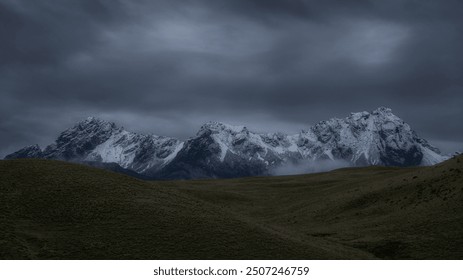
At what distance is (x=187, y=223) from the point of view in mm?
48406

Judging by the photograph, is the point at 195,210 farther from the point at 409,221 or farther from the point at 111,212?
the point at 409,221

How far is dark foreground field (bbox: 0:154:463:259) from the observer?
42688 millimetres

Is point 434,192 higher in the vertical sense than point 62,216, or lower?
higher

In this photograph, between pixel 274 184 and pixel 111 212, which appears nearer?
pixel 111 212

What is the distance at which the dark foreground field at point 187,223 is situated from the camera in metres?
42.7

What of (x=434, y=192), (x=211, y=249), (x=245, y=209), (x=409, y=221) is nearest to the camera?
(x=211, y=249)

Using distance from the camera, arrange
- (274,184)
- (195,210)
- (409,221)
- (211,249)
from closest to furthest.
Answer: (211,249) → (195,210) → (409,221) → (274,184)

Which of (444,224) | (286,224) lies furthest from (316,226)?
(444,224)

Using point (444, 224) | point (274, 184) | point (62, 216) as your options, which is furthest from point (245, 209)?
point (62, 216)

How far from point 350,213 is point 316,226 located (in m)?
6.16

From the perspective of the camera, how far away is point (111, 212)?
162 feet

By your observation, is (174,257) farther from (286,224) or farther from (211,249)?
(286,224)

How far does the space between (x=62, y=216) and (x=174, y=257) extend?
40.1 ft
